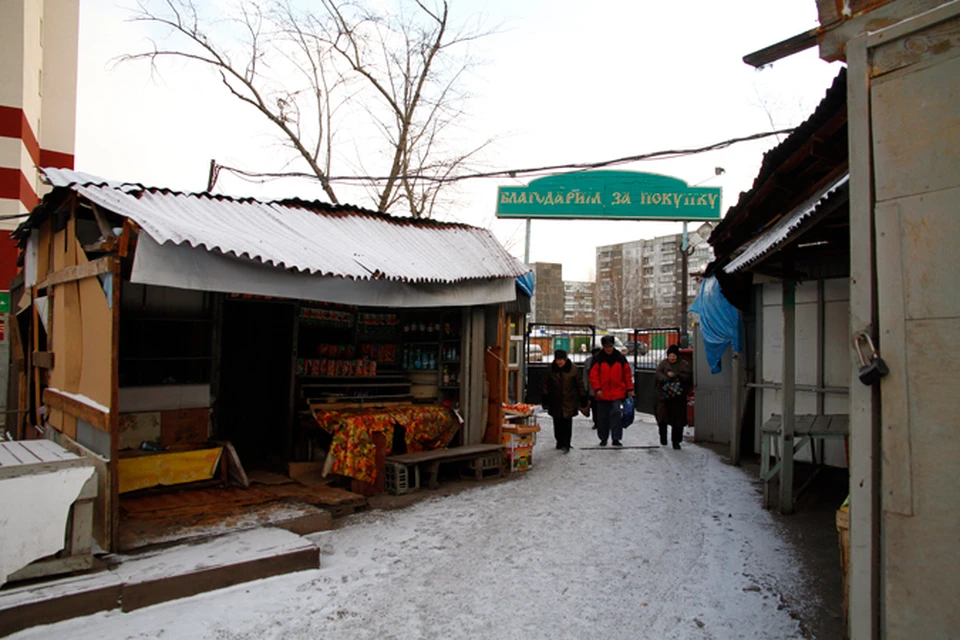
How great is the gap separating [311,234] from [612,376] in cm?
575

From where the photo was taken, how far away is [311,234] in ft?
23.2

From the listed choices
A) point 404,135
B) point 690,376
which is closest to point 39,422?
point 690,376

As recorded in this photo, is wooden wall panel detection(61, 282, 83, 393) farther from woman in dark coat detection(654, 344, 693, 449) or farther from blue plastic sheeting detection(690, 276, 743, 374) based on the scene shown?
woman in dark coat detection(654, 344, 693, 449)

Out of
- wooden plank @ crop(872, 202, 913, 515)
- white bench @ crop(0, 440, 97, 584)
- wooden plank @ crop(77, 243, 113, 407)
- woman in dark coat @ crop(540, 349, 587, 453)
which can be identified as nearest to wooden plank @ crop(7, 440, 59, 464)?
white bench @ crop(0, 440, 97, 584)

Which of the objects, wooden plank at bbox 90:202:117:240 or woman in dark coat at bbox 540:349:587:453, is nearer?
wooden plank at bbox 90:202:117:240

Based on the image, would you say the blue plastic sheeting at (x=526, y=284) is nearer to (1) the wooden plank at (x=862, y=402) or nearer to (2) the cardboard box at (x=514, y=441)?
(2) the cardboard box at (x=514, y=441)

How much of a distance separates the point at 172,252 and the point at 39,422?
4112 mm

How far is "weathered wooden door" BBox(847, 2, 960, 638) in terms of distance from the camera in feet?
7.93

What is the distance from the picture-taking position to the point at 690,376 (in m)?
11.0

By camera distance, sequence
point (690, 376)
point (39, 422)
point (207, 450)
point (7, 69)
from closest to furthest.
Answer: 1. point (207, 450)
2. point (39, 422)
3. point (690, 376)
4. point (7, 69)

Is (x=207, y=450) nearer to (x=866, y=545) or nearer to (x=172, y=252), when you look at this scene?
(x=172, y=252)

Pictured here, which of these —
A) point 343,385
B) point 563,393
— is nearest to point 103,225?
point 343,385

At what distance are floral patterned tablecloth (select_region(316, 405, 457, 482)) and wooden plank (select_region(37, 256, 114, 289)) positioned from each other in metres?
2.99

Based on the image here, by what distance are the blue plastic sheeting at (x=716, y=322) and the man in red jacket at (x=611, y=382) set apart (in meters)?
1.38
